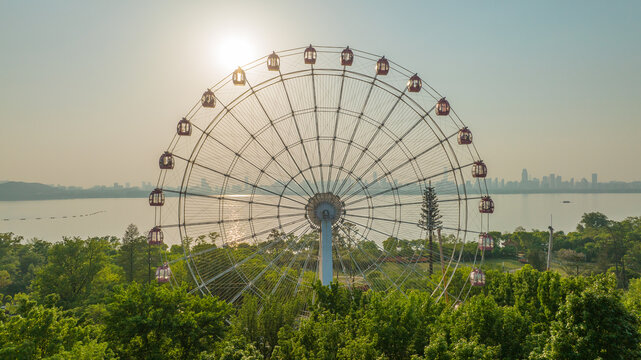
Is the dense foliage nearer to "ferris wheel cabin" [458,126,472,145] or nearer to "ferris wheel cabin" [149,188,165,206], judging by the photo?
"ferris wheel cabin" [149,188,165,206]

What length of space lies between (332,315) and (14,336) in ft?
43.8

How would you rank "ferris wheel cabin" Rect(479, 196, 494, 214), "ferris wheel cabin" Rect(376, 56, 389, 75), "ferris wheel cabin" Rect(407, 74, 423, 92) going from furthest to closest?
1. "ferris wheel cabin" Rect(407, 74, 423, 92)
2. "ferris wheel cabin" Rect(376, 56, 389, 75)
3. "ferris wheel cabin" Rect(479, 196, 494, 214)

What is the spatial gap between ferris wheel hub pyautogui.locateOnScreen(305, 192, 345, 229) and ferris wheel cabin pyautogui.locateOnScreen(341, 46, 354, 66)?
8.05 metres

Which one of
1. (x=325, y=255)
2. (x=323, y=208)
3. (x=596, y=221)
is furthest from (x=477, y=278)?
(x=596, y=221)

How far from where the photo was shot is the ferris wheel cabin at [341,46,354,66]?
69.6ft

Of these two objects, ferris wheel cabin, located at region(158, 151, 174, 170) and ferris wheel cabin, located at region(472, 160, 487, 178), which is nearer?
ferris wheel cabin, located at region(158, 151, 174, 170)

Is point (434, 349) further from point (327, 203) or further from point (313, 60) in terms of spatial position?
point (313, 60)

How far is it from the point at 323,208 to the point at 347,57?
9320 mm

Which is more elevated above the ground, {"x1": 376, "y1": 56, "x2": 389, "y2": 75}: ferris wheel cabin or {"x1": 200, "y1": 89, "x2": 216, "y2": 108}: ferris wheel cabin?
{"x1": 376, "y1": 56, "x2": 389, "y2": 75}: ferris wheel cabin

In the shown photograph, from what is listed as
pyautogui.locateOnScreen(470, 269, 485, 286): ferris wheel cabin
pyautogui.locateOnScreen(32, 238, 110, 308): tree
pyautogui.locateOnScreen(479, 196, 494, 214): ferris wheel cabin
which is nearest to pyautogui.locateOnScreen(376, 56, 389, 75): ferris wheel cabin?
pyautogui.locateOnScreen(479, 196, 494, 214): ferris wheel cabin

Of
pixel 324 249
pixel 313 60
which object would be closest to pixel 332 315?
pixel 324 249

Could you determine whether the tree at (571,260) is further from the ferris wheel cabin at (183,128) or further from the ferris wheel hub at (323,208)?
the ferris wheel cabin at (183,128)

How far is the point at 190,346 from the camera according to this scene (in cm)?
1588

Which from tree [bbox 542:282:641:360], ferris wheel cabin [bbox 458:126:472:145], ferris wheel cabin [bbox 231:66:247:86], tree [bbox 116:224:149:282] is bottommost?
tree [bbox 116:224:149:282]
